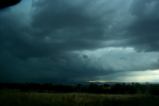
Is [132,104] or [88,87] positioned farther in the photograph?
[88,87]

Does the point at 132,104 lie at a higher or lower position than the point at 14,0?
lower

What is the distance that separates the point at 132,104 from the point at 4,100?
9442 millimetres

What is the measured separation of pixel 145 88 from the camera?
176 feet

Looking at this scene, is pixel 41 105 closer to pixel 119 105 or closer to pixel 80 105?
pixel 80 105

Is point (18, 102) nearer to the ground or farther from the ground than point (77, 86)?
nearer to the ground

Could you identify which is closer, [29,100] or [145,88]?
[29,100]

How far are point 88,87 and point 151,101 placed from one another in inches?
1353

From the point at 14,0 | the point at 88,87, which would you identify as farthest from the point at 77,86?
the point at 14,0

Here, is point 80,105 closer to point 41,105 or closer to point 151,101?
point 41,105

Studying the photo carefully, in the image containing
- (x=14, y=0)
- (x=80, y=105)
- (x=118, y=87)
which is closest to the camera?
(x=14, y=0)

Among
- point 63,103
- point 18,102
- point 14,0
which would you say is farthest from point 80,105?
point 14,0

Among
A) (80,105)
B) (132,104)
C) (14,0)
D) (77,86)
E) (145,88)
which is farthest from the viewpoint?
(77,86)

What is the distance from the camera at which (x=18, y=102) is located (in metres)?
25.6

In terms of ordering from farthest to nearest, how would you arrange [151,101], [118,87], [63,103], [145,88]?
[118,87]
[145,88]
[151,101]
[63,103]
